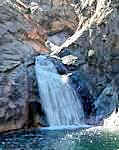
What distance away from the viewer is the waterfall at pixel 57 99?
1079 inches

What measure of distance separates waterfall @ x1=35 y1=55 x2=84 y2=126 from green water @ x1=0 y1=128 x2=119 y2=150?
5480mm

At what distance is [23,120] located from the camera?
25594 millimetres

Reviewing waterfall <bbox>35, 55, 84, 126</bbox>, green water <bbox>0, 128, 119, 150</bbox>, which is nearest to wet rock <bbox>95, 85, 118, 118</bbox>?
waterfall <bbox>35, 55, 84, 126</bbox>

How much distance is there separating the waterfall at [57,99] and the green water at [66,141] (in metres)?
5.48

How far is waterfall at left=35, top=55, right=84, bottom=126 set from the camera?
2742 cm

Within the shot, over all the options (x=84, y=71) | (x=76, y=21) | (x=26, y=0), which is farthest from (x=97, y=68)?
(x=26, y=0)

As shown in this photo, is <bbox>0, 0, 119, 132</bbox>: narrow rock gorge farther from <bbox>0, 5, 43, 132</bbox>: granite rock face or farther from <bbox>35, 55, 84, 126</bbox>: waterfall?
<bbox>35, 55, 84, 126</bbox>: waterfall

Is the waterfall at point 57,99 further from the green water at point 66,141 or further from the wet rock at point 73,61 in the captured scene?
the green water at point 66,141

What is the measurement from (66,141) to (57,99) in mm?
10162

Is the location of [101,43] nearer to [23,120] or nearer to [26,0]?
[23,120]

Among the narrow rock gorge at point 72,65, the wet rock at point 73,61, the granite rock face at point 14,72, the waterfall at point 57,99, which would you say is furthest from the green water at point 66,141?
the wet rock at point 73,61

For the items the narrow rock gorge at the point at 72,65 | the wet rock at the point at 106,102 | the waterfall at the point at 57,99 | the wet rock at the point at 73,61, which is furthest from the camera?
the wet rock at the point at 73,61

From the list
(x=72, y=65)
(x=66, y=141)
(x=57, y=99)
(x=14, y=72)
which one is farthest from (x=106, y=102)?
(x=66, y=141)

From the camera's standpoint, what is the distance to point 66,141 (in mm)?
18688
